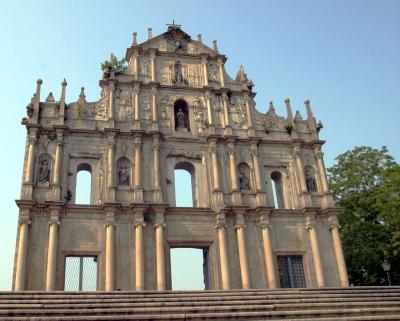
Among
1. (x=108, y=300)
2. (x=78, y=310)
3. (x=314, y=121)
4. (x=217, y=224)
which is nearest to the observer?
(x=78, y=310)

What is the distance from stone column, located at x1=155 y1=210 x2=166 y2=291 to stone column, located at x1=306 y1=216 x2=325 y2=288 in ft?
24.5

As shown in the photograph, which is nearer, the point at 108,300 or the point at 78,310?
the point at 78,310

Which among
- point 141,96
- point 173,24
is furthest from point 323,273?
point 173,24

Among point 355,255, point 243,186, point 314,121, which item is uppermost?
point 314,121

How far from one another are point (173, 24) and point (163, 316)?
20.8 metres

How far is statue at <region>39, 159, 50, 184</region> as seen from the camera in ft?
67.2

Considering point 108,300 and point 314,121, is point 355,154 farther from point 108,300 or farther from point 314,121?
point 108,300

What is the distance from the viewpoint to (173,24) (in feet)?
89.1

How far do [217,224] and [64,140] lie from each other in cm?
873

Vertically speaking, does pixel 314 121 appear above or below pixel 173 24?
below

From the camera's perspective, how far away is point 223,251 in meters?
20.3

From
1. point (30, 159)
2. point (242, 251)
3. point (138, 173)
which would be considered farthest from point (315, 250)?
point (30, 159)

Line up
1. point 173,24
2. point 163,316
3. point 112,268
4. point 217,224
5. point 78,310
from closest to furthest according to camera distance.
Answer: point 163,316
point 78,310
point 112,268
point 217,224
point 173,24

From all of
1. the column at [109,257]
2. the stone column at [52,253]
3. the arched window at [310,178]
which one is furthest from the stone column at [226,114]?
the stone column at [52,253]
